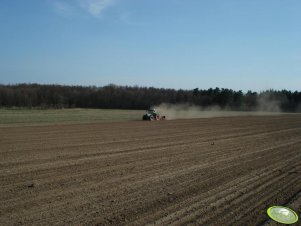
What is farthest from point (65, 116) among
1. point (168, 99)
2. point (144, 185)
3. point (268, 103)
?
point (268, 103)

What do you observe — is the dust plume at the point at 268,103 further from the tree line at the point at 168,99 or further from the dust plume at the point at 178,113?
the dust plume at the point at 178,113

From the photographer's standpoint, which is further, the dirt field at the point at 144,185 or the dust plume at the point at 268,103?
the dust plume at the point at 268,103

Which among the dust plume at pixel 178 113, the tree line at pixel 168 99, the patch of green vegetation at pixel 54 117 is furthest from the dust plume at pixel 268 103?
the patch of green vegetation at pixel 54 117

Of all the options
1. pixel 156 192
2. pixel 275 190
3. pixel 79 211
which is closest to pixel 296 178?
pixel 275 190

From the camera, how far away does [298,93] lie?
11256 centimetres

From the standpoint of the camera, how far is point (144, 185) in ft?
32.1

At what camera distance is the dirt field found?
23.7 feet

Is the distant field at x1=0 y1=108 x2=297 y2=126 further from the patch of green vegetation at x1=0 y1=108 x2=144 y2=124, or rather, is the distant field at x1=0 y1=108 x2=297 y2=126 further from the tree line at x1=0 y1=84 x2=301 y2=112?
the tree line at x1=0 y1=84 x2=301 y2=112

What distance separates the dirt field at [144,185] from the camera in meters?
7.23

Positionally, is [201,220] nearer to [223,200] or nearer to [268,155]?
[223,200]

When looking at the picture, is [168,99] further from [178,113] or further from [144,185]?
[144,185]

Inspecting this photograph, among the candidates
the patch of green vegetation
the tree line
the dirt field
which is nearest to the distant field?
the patch of green vegetation

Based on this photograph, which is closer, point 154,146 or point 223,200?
point 223,200

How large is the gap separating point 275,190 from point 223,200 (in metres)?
1.92
